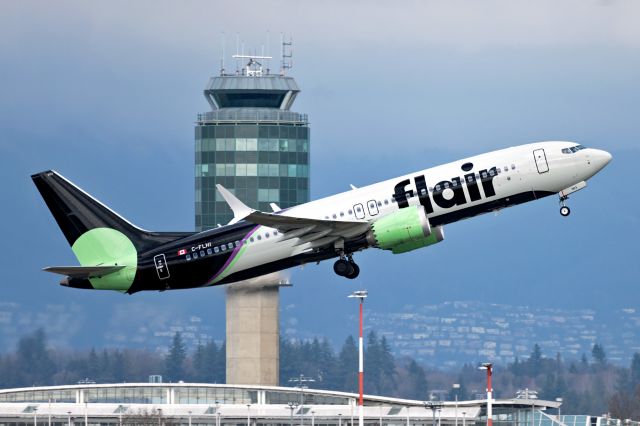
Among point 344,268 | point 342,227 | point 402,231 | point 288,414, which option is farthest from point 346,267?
point 288,414

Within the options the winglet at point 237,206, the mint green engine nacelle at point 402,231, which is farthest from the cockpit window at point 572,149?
the winglet at point 237,206

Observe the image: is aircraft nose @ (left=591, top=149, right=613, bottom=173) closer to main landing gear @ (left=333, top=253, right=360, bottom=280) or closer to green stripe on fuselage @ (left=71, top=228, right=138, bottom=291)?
main landing gear @ (left=333, top=253, right=360, bottom=280)

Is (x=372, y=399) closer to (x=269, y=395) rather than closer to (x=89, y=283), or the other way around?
(x=269, y=395)

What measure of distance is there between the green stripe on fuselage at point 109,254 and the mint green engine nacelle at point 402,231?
12.7 meters

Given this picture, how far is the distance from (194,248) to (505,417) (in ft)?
186

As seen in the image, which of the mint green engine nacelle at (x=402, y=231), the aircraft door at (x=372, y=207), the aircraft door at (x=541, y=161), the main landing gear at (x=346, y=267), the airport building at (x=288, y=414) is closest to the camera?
the mint green engine nacelle at (x=402, y=231)

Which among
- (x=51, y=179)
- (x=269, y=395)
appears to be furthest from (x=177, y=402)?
(x=51, y=179)

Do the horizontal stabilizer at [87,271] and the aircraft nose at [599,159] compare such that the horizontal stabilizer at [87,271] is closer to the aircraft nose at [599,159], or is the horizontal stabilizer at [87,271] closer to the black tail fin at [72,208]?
the black tail fin at [72,208]

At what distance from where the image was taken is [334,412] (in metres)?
152

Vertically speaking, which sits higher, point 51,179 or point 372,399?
point 51,179

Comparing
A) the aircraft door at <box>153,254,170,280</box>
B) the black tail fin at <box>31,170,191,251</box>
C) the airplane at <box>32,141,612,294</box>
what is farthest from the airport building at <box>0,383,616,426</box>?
the aircraft door at <box>153,254,170,280</box>

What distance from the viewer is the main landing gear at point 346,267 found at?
100 meters

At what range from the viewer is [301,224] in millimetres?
98000

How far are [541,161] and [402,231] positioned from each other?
7.61 metres
